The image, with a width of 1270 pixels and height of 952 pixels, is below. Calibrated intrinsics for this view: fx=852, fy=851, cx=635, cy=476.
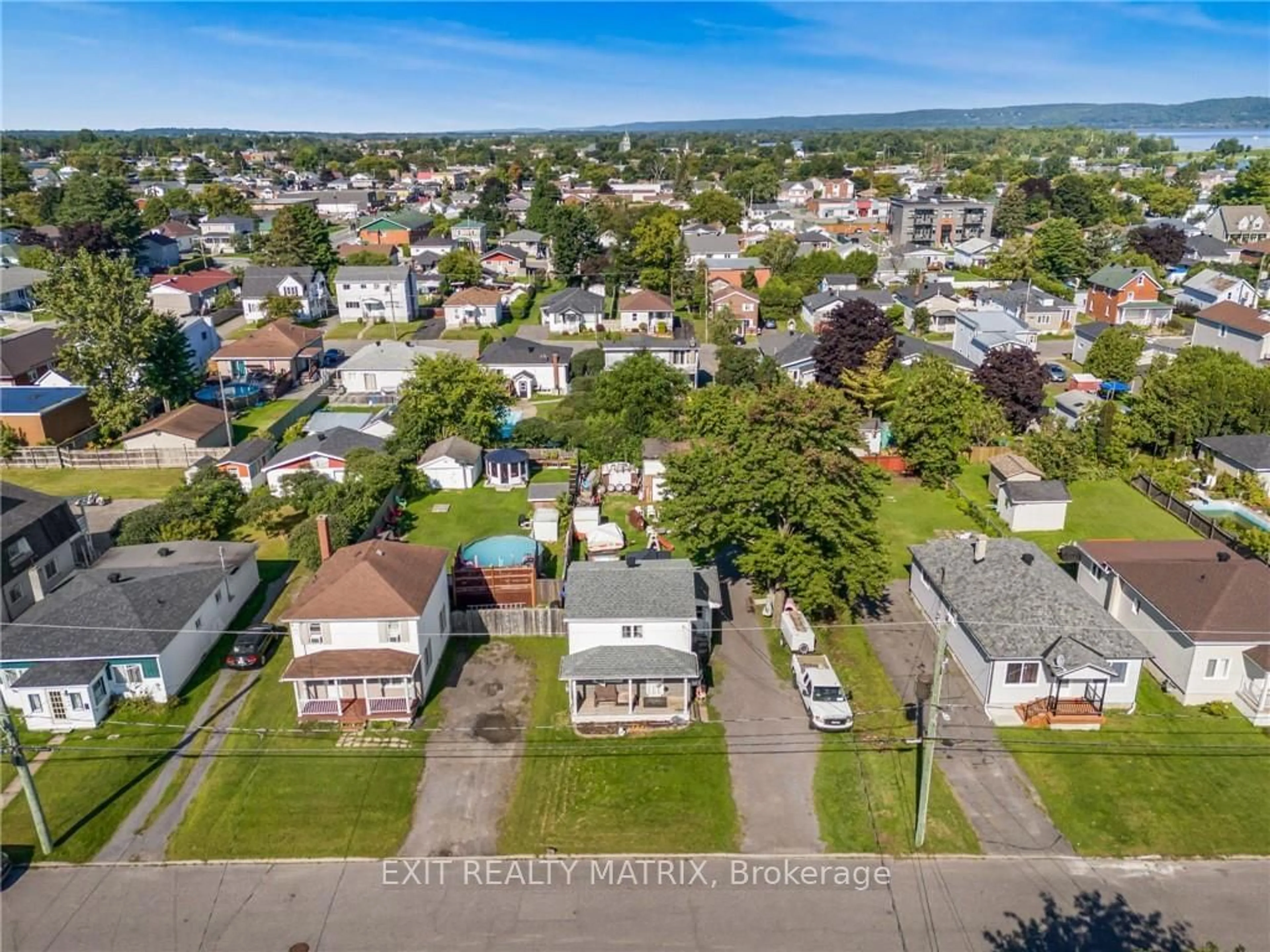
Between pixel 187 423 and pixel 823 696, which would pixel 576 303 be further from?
pixel 823 696

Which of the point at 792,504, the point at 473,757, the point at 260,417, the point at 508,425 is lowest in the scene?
the point at 473,757

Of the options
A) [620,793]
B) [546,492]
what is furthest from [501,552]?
[620,793]

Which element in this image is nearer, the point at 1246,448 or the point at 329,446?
the point at 1246,448

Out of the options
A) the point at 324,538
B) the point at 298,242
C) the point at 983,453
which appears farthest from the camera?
the point at 298,242

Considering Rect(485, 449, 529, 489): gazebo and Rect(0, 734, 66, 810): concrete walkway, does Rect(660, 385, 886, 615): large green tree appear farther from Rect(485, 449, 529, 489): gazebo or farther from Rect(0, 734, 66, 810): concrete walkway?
Rect(0, 734, 66, 810): concrete walkway

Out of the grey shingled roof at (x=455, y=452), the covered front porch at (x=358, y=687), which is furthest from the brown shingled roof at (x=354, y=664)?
the grey shingled roof at (x=455, y=452)

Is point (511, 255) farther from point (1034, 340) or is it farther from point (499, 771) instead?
point (499, 771)
